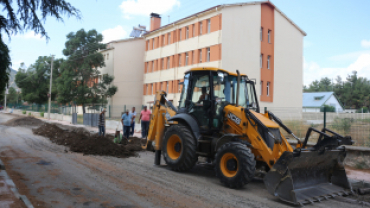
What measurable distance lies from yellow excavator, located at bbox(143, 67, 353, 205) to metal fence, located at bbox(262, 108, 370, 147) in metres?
3.49

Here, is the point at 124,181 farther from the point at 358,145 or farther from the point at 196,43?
the point at 196,43

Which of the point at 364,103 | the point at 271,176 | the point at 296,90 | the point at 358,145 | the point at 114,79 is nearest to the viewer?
the point at 271,176

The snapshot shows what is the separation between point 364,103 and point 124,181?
56.2 meters

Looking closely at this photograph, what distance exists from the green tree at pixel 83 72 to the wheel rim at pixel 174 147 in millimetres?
31498

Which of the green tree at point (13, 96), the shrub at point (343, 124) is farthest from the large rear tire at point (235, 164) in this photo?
the green tree at point (13, 96)

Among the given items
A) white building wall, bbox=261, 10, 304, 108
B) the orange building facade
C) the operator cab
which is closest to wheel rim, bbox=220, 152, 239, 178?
the operator cab

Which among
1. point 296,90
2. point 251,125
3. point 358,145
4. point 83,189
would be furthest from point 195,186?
point 296,90

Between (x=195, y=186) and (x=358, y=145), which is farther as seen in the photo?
(x=358, y=145)

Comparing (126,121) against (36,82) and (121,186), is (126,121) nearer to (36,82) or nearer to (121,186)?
(121,186)

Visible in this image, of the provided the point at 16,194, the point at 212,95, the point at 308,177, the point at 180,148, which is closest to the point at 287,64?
the point at 212,95

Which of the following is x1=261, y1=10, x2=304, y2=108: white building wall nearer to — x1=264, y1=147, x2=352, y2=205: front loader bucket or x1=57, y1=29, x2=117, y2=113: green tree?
x1=57, y1=29, x2=117, y2=113: green tree

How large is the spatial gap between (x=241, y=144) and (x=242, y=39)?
81.1ft

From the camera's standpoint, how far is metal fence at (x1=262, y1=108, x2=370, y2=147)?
1071 centimetres

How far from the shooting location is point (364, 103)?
53125 millimetres
